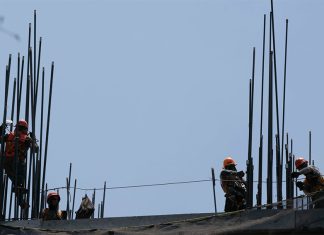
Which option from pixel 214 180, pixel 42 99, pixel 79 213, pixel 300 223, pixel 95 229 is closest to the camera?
pixel 300 223

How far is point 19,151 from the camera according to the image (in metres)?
21.4

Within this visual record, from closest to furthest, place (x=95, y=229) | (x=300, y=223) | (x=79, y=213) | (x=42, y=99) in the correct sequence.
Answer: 1. (x=300, y=223)
2. (x=95, y=229)
3. (x=79, y=213)
4. (x=42, y=99)

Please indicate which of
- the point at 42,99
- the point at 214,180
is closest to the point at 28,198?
the point at 42,99

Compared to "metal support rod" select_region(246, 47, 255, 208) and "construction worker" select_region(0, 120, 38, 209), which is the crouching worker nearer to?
"construction worker" select_region(0, 120, 38, 209)

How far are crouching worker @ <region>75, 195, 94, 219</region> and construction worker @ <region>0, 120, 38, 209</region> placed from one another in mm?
1299

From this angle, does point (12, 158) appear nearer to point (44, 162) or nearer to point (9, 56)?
point (44, 162)

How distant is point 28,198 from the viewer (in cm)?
2119

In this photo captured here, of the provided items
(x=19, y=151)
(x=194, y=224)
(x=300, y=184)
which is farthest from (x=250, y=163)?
(x=19, y=151)

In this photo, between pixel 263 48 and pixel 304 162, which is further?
pixel 263 48

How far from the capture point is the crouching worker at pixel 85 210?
20969 millimetres

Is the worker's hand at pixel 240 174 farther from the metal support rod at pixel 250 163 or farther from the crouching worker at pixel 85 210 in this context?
the crouching worker at pixel 85 210

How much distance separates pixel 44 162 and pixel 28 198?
89 centimetres

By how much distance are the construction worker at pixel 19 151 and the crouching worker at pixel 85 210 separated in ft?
4.26

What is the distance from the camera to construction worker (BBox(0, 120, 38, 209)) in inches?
834
